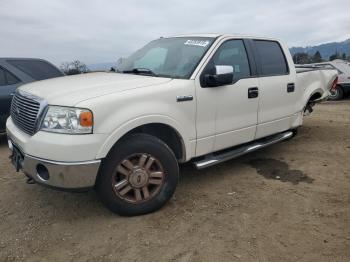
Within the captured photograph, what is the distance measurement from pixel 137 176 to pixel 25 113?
1259mm

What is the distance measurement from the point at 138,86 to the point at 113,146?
0.65 metres

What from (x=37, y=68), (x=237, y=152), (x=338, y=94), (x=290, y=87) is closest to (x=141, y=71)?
(x=237, y=152)

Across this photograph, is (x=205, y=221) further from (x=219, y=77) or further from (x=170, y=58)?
(x=170, y=58)

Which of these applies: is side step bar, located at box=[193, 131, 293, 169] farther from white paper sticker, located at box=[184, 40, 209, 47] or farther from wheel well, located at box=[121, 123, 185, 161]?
white paper sticker, located at box=[184, 40, 209, 47]

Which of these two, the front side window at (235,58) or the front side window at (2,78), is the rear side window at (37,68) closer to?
the front side window at (2,78)

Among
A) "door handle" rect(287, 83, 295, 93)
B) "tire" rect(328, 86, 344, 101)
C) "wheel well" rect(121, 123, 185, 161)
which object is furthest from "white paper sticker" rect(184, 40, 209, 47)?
"tire" rect(328, 86, 344, 101)

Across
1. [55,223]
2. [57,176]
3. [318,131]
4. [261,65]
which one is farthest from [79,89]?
[318,131]

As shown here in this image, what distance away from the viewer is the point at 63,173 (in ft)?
10.5

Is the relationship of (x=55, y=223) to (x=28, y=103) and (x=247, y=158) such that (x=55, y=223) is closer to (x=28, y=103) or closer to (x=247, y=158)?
(x=28, y=103)

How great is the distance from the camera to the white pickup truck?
3254 mm

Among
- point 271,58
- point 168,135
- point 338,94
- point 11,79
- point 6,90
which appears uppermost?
point 271,58

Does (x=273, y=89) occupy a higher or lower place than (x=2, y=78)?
lower

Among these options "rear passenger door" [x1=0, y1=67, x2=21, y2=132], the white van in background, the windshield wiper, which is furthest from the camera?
the white van in background

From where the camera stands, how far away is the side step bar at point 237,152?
4.23 meters
